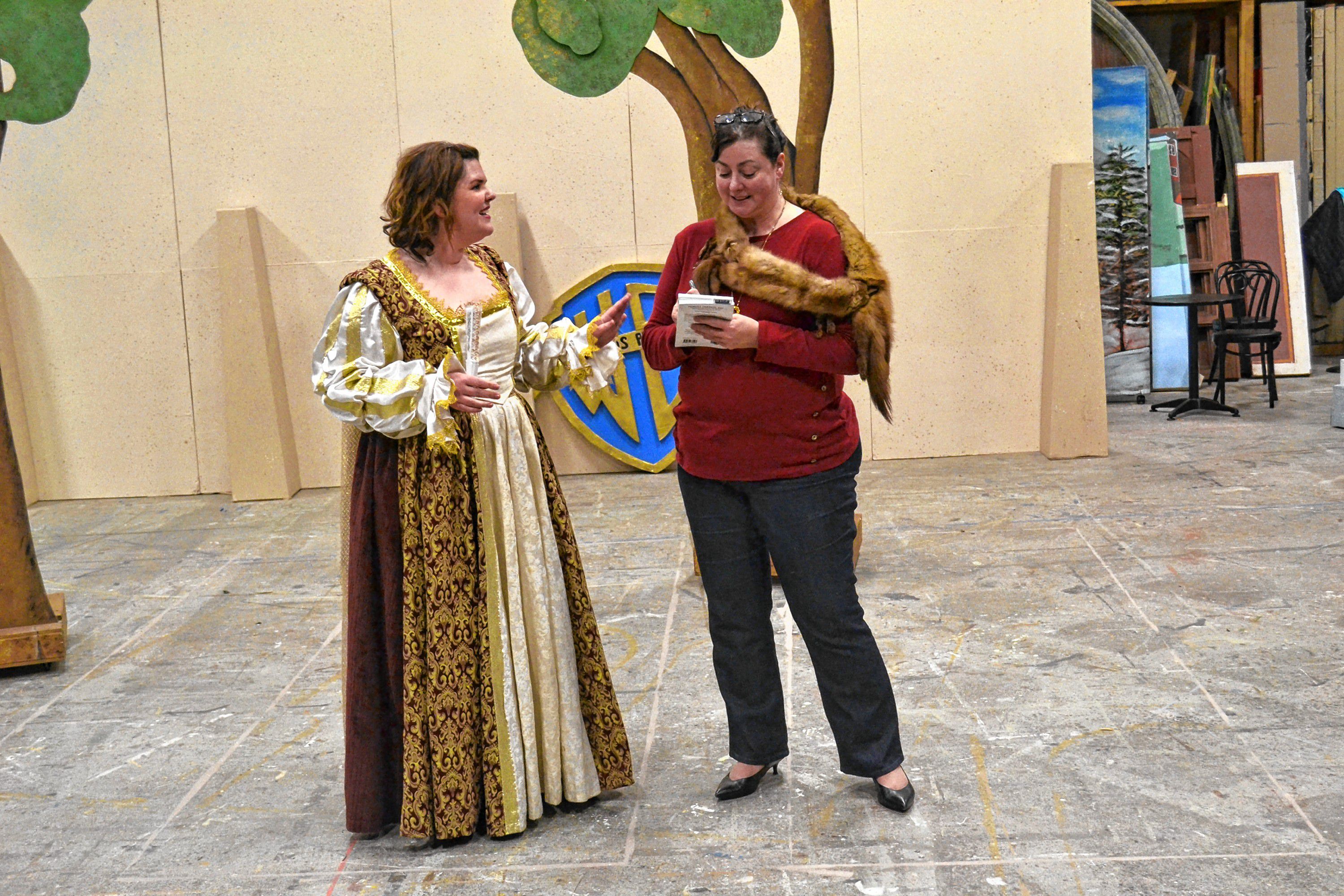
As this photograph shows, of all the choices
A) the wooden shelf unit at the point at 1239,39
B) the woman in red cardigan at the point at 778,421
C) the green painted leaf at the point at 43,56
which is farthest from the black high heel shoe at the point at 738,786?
the wooden shelf unit at the point at 1239,39

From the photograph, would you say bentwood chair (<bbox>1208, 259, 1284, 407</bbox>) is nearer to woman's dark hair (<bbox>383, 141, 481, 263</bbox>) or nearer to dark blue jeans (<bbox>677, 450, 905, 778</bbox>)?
dark blue jeans (<bbox>677, 450, 905, 778</bbox>)

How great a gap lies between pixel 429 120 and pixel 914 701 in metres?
4.73

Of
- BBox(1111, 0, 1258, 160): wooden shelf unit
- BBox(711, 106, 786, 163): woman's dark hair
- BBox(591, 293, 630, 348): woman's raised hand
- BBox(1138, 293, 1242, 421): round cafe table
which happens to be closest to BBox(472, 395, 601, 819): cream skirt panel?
BBox(591, 293, 630, 348): woman's raised hand

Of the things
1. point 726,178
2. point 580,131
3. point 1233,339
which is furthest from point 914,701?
point 1233,339

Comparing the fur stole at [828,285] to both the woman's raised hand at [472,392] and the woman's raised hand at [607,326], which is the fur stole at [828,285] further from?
the woman's raised hand at [472,392]

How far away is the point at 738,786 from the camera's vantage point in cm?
341

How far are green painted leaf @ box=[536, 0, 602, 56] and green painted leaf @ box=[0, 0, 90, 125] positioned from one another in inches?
80.8

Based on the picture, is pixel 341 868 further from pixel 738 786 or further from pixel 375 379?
pixel 375 379

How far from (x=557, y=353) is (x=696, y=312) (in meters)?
0.61

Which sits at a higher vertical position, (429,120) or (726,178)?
(429,120)

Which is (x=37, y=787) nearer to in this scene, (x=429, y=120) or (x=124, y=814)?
(x=124, y=814)

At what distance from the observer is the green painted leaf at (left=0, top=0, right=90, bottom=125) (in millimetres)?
4945

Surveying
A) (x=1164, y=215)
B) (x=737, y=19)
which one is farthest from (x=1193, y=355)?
(x=737, y=19)

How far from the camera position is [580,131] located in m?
7.41
